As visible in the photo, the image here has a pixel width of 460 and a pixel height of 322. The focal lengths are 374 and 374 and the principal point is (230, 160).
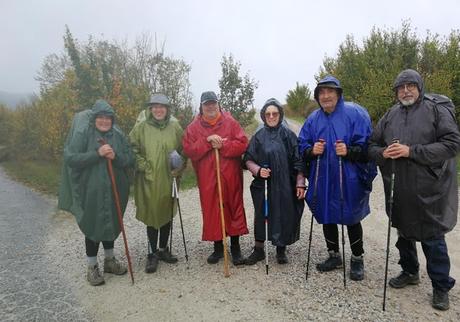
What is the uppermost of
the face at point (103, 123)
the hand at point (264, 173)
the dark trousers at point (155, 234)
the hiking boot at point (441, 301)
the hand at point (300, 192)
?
the face at point (103, 123)

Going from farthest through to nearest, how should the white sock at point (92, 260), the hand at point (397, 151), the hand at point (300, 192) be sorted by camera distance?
1. the white sock at point (92, 260)
2. the hand at point (300, 192)
3. the hand at point (397, 151)

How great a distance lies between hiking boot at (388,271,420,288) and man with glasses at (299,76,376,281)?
520 mm

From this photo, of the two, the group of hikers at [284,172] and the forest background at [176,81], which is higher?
the forest background at [176,81]

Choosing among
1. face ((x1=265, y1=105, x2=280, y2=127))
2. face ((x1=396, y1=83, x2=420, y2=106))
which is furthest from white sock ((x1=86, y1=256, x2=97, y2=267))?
face ((x1=396, y1=83, x2=420, y2=106))

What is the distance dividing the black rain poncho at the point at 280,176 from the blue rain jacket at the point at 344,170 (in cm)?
38

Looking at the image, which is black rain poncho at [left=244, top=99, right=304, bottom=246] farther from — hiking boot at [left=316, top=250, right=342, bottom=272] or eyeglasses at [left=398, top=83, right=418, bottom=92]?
eyeglasses at [left=398, top=83, right=418, bottom=92]

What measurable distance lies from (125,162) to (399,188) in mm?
3271

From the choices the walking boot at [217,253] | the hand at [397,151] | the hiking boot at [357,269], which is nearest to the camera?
the hand at [397,151]

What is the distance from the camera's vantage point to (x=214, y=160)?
4992 mm

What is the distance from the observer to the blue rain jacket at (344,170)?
4355 mm

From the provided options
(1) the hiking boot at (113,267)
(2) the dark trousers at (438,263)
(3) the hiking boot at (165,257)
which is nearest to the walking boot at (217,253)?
(3) the hiking boot at (165,257)

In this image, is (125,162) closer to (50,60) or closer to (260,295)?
(260,295)

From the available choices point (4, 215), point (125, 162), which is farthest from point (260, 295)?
point (4, 215)

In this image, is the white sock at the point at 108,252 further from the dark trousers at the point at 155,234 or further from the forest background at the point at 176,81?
the forest background at the point at 176,81
